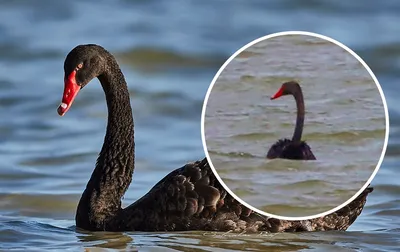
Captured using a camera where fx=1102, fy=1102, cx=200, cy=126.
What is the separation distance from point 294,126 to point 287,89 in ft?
0.56

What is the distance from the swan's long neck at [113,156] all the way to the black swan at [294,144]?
2.34m

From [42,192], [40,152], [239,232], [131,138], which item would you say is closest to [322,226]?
[239,232]

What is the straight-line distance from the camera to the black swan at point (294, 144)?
15.4ft

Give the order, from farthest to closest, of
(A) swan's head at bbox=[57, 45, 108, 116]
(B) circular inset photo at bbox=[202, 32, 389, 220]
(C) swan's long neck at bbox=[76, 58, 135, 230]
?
1. (C) swan's long neck at bbox=[76, 58, 135, 230]
2. (A) swan's head at bbox=[57, 45, 108, 116]
3. (B) circular inset photo at bbox=[202, 32, 389, 220]

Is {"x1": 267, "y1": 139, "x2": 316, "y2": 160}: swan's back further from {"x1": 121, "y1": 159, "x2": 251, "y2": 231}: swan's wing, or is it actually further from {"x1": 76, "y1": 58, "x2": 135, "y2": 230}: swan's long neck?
{"x1": 76, "y1": 58, "x2": 135, "y2": 230}: swan's long neck

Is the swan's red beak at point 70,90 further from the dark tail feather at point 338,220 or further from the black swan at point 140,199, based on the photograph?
the dark tail feather at point 338,220

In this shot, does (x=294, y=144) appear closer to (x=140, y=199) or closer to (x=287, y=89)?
(x=287, y=89)

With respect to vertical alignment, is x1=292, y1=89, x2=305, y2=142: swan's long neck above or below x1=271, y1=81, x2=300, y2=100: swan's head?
below

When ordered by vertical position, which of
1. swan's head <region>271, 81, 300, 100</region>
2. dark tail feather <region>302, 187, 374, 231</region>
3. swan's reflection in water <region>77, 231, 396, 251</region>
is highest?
swan's head <region>271, 81, 300, 100</region>

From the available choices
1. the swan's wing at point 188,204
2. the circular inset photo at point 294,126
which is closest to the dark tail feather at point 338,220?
the swan's wing at point 188,204

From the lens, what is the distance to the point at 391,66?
13.5 m

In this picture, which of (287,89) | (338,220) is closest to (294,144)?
(287,89)

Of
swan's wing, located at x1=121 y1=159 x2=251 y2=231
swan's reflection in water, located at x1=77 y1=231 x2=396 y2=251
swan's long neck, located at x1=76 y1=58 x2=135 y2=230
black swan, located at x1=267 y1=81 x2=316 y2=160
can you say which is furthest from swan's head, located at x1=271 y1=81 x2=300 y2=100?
swan's long neck, located at x1=76 y1=58 x2=135 y2=230

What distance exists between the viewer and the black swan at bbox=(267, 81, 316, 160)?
4.71 metres
